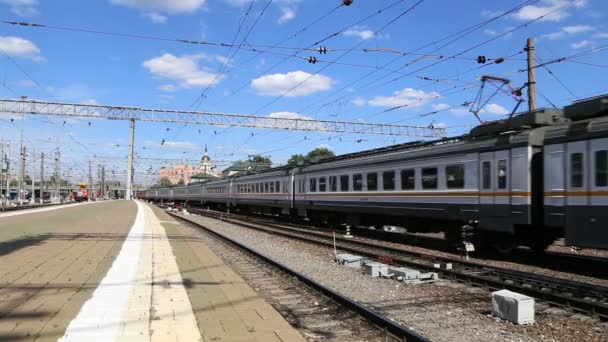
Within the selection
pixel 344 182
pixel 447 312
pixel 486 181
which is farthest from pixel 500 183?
pixel 344 182

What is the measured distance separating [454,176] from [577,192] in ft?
16.0

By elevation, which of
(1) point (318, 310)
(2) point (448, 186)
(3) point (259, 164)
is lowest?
(1) point (318, 310)

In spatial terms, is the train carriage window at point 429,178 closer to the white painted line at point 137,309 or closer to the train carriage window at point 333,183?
the train carriage window at point 333,183

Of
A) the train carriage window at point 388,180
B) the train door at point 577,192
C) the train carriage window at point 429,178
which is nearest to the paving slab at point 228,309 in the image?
the train door at point 577,192

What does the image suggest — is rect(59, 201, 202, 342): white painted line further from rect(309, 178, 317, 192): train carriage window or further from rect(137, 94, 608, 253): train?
rect(309, 178, 317, 192): train carriage window

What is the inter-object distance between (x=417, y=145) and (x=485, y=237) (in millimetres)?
4827

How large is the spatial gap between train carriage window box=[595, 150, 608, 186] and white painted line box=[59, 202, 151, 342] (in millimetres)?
8953

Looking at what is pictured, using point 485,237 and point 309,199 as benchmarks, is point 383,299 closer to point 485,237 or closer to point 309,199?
point 485,237

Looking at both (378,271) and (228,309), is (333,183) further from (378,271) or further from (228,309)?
(228,309)

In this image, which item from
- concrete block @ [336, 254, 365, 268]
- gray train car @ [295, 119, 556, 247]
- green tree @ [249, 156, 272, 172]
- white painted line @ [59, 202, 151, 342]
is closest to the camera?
white painted line @ [59, 202, 151, 342]

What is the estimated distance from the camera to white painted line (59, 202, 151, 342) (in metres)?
6.15

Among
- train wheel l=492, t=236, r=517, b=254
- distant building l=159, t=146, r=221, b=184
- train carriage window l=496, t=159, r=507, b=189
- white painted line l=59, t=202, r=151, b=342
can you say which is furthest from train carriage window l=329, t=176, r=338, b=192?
distant building l=159, t=146, r=221, b=184

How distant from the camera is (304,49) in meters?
20.5

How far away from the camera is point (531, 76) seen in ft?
67.8
